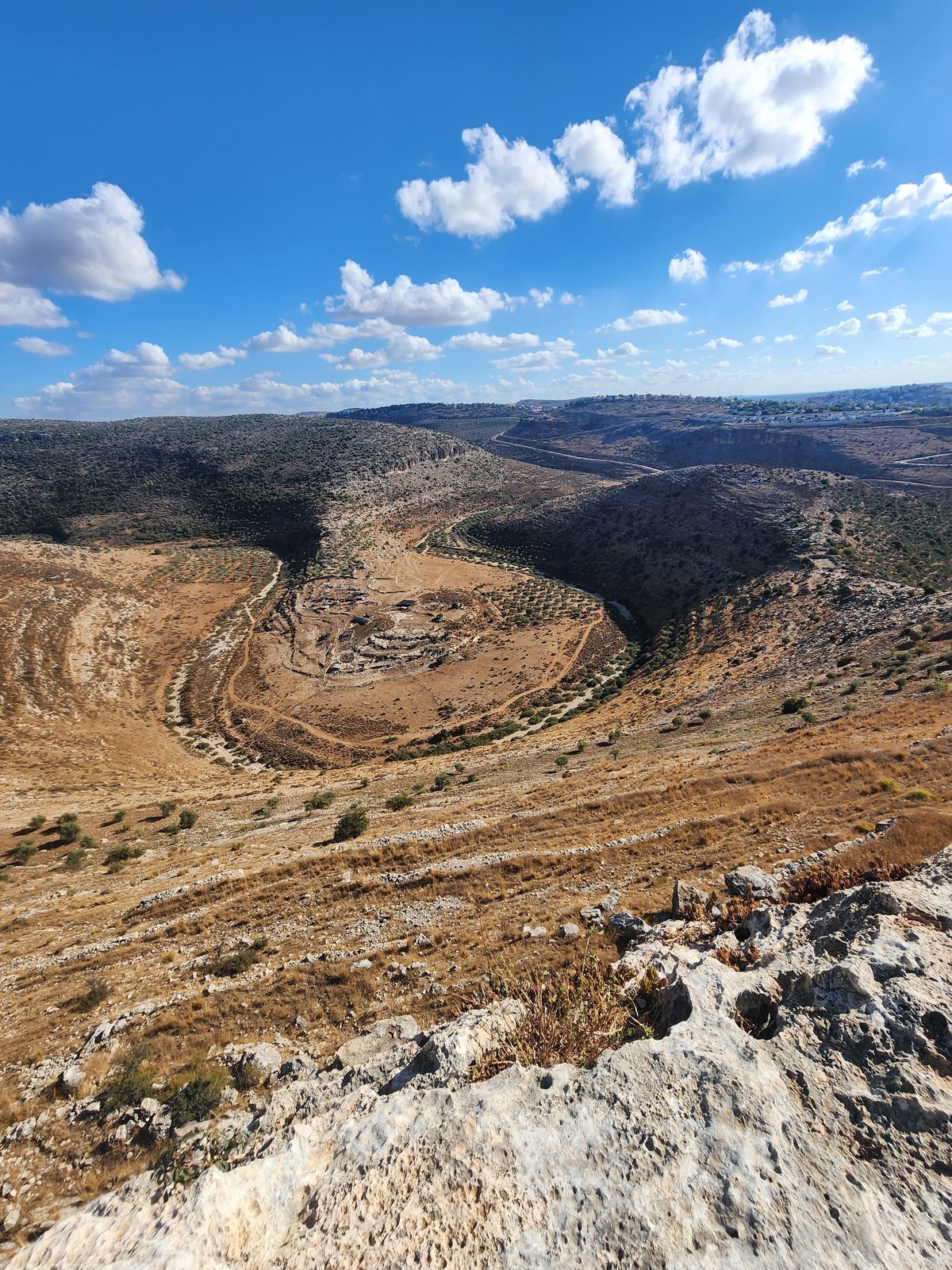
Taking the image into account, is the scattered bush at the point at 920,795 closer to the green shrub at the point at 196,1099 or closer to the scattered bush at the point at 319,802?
the green shrub at the point at 196,1099

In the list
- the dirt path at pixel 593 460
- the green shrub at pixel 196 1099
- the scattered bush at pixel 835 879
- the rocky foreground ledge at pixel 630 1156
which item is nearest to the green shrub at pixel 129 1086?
the green shrub at pixel 196 1099

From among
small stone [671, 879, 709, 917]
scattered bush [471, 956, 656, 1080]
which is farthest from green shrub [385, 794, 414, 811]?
small stone [671, 879, 709, 917]

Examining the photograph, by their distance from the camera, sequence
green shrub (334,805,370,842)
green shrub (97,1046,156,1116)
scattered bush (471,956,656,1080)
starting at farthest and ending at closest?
green shrub (334,805,370,842)
green shrub (97,1046,156,1116)
scattered bush (471,956,656,1080)

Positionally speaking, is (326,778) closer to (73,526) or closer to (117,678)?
(117,678)

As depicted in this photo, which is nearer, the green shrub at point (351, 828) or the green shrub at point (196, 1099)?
the green shrub at point (196, 1099)

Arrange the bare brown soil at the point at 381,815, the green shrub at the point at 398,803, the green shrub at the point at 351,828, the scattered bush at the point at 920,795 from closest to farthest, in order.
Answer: the bare brown soil at the point at 381,815 < the scattered bush at the point at 920,795 < the green shrub at the point at 351,828 < the green shrub at the point at 398,803

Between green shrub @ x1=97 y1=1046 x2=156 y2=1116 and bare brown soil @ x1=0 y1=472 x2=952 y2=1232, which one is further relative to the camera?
bare brown soil @ x1=0 y1=472 x2=952 y2=1232

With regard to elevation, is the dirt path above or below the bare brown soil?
above

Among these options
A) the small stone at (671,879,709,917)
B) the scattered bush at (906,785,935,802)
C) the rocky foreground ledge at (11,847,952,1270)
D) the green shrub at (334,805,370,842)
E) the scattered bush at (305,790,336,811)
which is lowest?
the scattered bush at (305,790,336,811)

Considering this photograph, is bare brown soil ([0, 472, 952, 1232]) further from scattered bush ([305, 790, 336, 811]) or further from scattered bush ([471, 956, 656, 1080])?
scattered bush ([471, 956, 656, 1080])

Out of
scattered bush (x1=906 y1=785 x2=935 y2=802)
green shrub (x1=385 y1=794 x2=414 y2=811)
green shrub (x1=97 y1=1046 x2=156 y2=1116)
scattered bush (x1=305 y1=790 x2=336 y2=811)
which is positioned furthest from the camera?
scattered bush (x1=305 y1=790 x2=336 y2=811)
